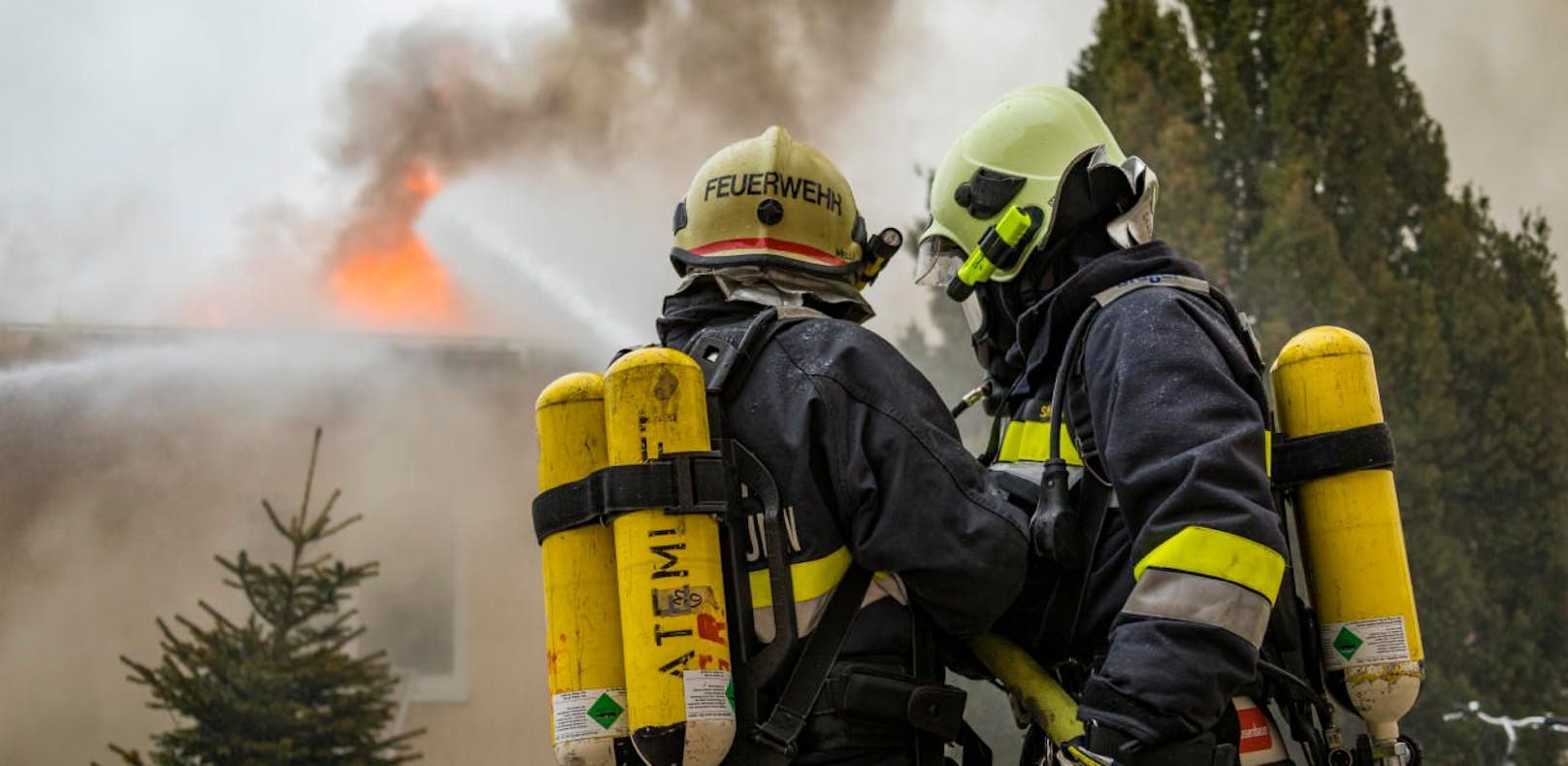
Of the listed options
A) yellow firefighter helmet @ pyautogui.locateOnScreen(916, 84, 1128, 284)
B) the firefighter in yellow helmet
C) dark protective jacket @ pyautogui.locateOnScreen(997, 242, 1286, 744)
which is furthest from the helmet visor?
the firefighter in yellow helmet

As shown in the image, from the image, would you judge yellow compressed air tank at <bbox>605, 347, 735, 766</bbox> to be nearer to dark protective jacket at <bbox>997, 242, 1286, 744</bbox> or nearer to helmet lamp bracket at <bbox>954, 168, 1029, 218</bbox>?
dark protective jacket at <bbox>997, 242, 1286, 744</bbox>

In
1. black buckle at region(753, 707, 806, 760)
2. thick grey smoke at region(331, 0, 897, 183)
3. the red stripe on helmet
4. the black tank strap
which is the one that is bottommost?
black buckle at region(753, 707, 806, 760)

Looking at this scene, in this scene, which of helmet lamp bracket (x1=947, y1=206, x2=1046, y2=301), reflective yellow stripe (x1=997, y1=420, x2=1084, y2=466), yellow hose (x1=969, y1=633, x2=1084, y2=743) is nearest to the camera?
yellow hose (x1=969, y1=633, x2=1084, y2=743)

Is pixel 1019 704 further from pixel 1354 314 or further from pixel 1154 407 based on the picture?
pixel 1354 314

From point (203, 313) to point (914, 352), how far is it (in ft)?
23.6

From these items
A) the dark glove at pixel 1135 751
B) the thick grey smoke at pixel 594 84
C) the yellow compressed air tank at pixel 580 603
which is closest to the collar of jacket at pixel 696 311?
the yellow compressed air tank at pixel 580 603

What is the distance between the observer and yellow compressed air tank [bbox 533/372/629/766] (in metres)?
2.96

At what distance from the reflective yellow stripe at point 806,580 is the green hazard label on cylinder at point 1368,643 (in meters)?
1.10

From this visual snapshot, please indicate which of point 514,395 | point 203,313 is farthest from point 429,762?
point 203,313

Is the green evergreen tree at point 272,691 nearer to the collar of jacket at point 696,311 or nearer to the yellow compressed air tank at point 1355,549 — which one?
the collar of jacket at point 696,311

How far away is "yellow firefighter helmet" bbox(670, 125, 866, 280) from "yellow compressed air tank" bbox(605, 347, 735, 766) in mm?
677

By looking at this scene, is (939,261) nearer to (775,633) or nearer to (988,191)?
(988,191)

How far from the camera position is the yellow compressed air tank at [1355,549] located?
10.4 ft

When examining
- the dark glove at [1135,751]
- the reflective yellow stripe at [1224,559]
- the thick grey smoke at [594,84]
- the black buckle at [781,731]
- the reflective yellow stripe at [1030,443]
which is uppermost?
the thick grey smoke at [594,84]
